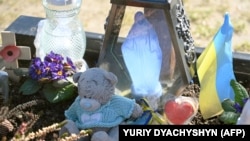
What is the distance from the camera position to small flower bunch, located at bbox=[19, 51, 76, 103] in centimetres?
204

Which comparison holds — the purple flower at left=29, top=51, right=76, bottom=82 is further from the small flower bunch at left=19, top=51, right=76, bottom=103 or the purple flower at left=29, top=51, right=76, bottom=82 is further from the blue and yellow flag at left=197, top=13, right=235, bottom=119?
the blue and yellow flag at left=197, top=13, right=235, bottom=119

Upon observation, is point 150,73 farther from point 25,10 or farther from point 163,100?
point 25,10

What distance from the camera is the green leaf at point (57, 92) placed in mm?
2047

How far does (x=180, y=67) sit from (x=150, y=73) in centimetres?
10

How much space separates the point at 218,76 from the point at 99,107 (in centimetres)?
43

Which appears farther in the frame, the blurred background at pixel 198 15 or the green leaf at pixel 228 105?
the blurred background at pixel 198 15

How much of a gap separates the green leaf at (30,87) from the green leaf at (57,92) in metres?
0.05

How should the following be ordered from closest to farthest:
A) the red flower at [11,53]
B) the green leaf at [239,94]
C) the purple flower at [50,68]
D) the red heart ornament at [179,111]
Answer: the red heart ornament at [179,111]
the green leaf at [239,94]
the purple flower at [50,68]
the red flower at [11,53]

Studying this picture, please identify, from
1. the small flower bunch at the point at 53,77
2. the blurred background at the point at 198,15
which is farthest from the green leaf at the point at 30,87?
the blurred background at the point at 198,15

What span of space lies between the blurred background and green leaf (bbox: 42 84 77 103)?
98 centimetres

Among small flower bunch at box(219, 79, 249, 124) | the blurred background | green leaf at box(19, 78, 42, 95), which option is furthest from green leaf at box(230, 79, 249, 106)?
the blurred background

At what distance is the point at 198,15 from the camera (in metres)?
3.07

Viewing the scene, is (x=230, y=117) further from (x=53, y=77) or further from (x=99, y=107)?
(x=53, y=77)

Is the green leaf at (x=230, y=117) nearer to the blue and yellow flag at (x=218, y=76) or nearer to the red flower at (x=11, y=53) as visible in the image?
the blue and yellow flag at (x=218, y=76)
